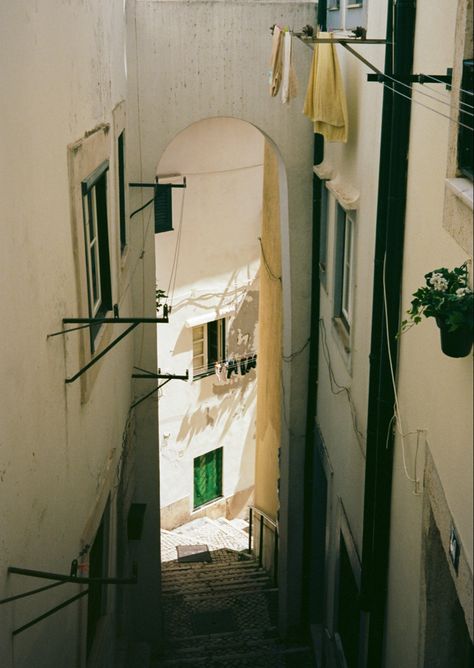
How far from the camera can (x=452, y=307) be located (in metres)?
4.89

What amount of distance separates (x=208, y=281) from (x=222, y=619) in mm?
8220

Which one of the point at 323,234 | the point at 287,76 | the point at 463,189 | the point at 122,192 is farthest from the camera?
the point at 323,234

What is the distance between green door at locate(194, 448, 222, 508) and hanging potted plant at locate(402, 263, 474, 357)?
17.7m

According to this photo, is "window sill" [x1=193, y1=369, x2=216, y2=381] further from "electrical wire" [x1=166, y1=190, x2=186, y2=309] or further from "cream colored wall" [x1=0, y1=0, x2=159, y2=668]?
"cream colored wall" [x1=0, y1=0, x2=159, y2=668]

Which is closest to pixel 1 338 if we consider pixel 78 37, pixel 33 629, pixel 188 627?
pixel 33 629

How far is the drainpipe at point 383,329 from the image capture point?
7527 millimetres

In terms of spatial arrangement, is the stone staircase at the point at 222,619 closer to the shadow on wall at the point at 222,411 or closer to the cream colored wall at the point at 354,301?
the cream colored wall at the point at 354,301

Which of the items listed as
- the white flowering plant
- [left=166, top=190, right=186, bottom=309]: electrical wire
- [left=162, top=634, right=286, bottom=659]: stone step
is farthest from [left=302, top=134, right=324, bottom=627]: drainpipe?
the white flowering plant

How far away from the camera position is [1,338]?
16.7 ft

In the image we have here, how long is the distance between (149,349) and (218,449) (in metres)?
10.3

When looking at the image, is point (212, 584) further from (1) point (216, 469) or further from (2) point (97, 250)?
(2) point (97, 250)

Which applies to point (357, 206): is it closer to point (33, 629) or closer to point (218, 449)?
point (33, 629)

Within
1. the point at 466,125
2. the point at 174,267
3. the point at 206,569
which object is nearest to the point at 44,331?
the point at 466,125

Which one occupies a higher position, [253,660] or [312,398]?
[312,398]
